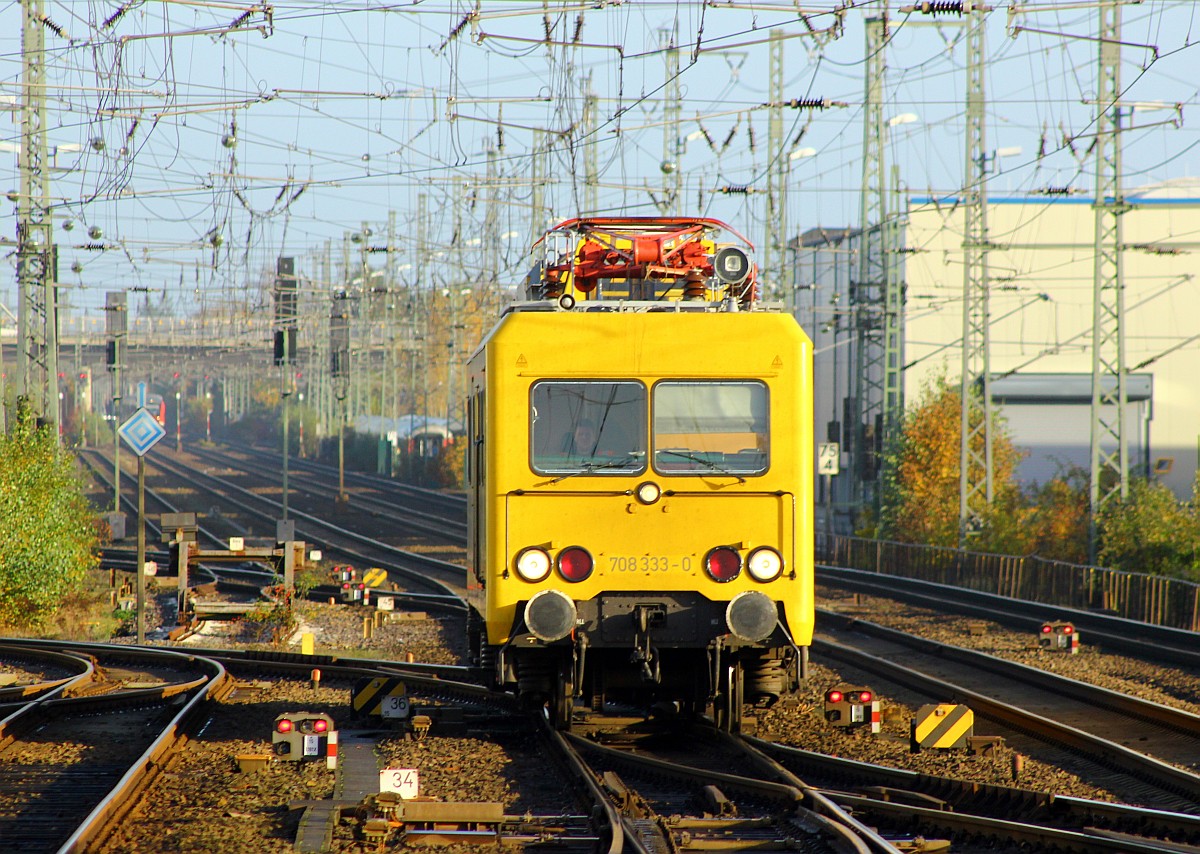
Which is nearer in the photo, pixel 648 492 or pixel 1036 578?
pixel 648 492

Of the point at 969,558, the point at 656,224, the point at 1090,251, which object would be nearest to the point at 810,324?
the point at 1090,251

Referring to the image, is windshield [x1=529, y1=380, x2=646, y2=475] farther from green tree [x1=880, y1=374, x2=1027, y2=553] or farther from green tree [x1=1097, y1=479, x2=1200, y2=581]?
green tree [x1=880, y1=374, x2=1027, y2=553]

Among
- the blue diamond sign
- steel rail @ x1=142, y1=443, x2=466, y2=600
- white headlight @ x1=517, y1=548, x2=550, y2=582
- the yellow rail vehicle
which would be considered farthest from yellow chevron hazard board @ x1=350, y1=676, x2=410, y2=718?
steel rail @ x1=142, y1=443, x2=466, y2=600

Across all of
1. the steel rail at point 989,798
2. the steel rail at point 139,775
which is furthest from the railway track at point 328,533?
the steel rail at point 989,798

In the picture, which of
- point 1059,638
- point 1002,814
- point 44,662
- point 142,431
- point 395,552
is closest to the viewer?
point 1002,814

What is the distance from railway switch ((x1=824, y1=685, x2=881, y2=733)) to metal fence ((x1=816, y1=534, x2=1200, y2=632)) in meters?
11.5

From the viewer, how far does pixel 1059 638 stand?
18297 mm

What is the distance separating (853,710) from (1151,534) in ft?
50.4

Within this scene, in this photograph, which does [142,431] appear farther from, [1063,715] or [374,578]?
[1063,715]

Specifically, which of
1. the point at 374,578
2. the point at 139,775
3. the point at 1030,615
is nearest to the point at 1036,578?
the point at 1030,615

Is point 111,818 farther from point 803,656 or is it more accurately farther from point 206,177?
point 206,177

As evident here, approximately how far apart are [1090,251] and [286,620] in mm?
38694

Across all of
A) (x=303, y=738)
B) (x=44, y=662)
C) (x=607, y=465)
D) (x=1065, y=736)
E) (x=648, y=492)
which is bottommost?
(x=44, y=662)

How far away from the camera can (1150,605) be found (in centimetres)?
2272
